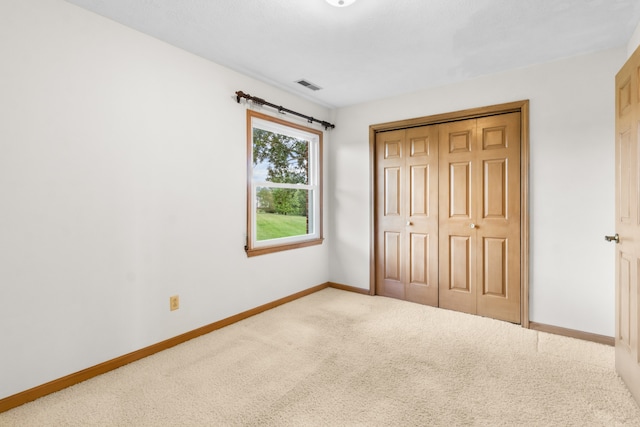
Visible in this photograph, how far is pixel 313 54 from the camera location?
9.16 feet

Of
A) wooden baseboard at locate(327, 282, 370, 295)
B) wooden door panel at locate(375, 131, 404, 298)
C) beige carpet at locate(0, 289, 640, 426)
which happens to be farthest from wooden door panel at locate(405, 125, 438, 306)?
beige carpet at locate(0, 289, 640, 426)

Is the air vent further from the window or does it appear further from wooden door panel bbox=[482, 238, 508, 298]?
wooden door panel bbox=[482, 238, 508, 298]

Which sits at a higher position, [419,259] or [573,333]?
[419,259]

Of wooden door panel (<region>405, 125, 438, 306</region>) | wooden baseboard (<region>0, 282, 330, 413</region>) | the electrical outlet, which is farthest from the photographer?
wooden door panel (<region>405, 125, 438, 306</region>)

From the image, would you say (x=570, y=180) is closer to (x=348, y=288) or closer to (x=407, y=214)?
(x=407, y=214)

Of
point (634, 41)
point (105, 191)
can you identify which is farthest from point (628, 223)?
point (105, 191)

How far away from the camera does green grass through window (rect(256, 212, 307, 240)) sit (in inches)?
141

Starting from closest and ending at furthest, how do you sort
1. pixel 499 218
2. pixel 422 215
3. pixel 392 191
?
1. pixel 499 218
2. pixel 422 215
3. pixel 392 191

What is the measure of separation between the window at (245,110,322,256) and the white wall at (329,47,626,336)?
1925 millimetres

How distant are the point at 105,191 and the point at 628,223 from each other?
342 centimetres

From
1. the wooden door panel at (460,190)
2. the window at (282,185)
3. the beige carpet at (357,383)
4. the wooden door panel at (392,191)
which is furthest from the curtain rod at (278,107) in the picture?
the beige carpet at (357,383)

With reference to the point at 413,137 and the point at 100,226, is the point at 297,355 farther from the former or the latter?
the point at 413,137

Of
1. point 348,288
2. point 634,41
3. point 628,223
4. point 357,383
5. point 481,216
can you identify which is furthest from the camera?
point 348,288

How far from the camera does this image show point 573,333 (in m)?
2.85
